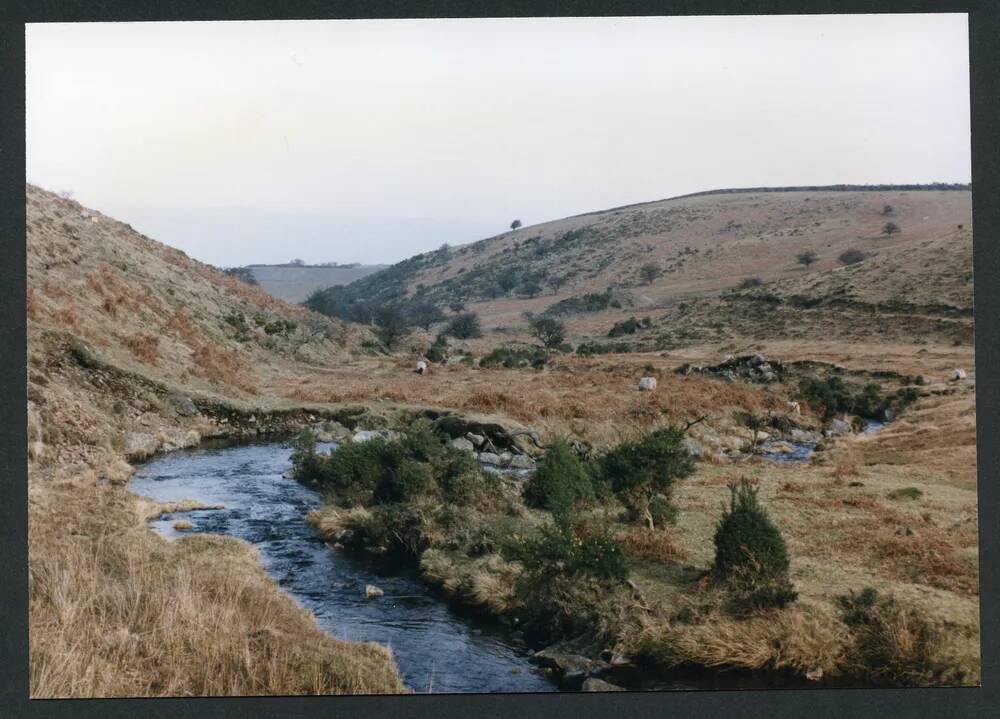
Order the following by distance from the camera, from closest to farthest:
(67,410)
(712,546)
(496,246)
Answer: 1. (712,546)
2. (67,410)
3. (496,246)

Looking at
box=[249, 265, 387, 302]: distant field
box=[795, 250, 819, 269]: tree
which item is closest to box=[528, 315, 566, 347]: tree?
box=[795, 250, 819, 269]: tree

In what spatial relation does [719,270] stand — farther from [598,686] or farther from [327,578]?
[598,686]

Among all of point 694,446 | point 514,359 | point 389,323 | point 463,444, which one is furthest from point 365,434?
point 389,323

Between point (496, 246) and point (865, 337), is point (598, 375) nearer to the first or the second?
point (865, 337)

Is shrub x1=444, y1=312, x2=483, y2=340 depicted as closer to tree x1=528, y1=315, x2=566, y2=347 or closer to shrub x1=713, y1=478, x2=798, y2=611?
tree x1=528, y1=315, x2=566, y2=347

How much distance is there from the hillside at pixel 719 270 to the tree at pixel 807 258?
0.37m

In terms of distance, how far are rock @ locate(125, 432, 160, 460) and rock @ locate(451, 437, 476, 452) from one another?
531 centimetres

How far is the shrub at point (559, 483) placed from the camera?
42.3 feet

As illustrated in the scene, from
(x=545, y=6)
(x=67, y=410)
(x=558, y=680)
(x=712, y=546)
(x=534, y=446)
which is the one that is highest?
(x=545, y=6)

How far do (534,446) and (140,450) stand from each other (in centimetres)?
713

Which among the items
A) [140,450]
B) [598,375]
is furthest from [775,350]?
[140,450]

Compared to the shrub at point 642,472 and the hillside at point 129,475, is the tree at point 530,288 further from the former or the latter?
the shrub at point 642,472

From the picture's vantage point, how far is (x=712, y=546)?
1126 cm

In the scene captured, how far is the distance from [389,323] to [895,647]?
2445 cm
